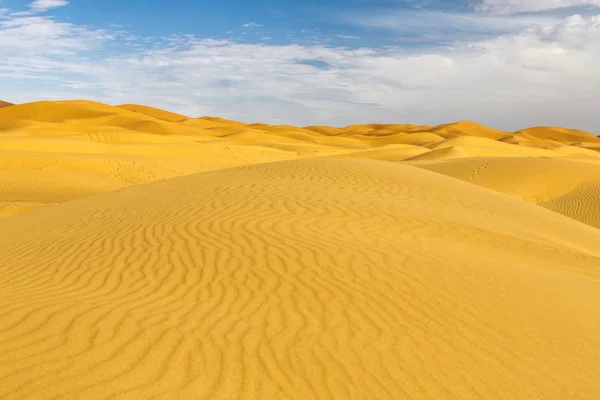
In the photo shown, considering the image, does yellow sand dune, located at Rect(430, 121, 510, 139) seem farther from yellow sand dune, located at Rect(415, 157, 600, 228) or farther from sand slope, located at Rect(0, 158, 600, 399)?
sand slope, located at Rect(0, 158, 600, 399)

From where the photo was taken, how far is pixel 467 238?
333 inches

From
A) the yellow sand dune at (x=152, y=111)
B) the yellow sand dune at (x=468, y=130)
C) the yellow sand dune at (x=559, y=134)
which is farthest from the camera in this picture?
the yellow sand dune at (x=152, y=111)

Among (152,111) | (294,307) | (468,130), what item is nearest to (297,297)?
(294,307)

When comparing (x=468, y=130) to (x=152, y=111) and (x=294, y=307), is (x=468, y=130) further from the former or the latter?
(x=294, y=307)

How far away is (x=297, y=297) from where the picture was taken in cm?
544

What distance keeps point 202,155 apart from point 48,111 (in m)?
56.5

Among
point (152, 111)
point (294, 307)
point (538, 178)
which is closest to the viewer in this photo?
point (294, 307)

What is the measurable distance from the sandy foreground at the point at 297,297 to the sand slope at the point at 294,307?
0.02 meters

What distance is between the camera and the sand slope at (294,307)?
13.1ft

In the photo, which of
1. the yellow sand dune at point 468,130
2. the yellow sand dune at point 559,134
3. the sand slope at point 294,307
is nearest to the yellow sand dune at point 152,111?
the yellow sand dune at point 468,130

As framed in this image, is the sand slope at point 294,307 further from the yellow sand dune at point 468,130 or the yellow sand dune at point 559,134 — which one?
the yellow sand dune at point 559,134

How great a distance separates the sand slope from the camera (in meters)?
3.99

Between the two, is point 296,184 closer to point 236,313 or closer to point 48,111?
point 236,313

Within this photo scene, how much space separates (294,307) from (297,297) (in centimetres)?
24
